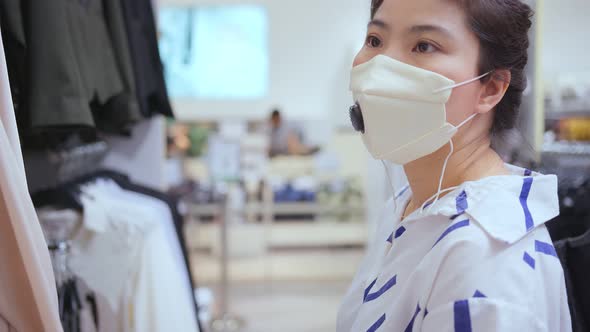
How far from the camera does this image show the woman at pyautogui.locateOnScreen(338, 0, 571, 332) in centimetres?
65

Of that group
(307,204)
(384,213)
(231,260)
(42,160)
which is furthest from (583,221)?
(231,260)

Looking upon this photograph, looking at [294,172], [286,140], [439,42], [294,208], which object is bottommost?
[294,208]

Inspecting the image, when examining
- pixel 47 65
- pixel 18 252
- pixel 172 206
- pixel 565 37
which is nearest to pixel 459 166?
pixel 18 252

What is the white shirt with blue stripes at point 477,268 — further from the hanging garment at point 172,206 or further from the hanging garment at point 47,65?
the hanging garment at point 172,206

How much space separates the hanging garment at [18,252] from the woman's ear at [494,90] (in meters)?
0.74

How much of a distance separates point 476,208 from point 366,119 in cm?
23

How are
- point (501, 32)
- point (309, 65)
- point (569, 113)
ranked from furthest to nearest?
point (309, 65), point (569, 113), point (501, 32)

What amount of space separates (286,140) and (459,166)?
324 cm

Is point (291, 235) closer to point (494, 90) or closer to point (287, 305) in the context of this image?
point (287, 305)

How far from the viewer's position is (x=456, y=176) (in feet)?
2.66

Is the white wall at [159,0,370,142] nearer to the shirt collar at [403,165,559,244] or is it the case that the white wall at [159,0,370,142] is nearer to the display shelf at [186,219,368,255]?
the display shelf at [186,219,368,255]

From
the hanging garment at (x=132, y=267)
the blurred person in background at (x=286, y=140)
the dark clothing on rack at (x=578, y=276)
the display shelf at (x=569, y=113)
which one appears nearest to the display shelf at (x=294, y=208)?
the blurred person in background at (x=286, y=140)

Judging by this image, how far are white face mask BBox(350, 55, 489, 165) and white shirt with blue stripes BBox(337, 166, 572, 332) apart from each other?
98 mm

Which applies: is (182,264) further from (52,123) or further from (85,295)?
(52,123)
